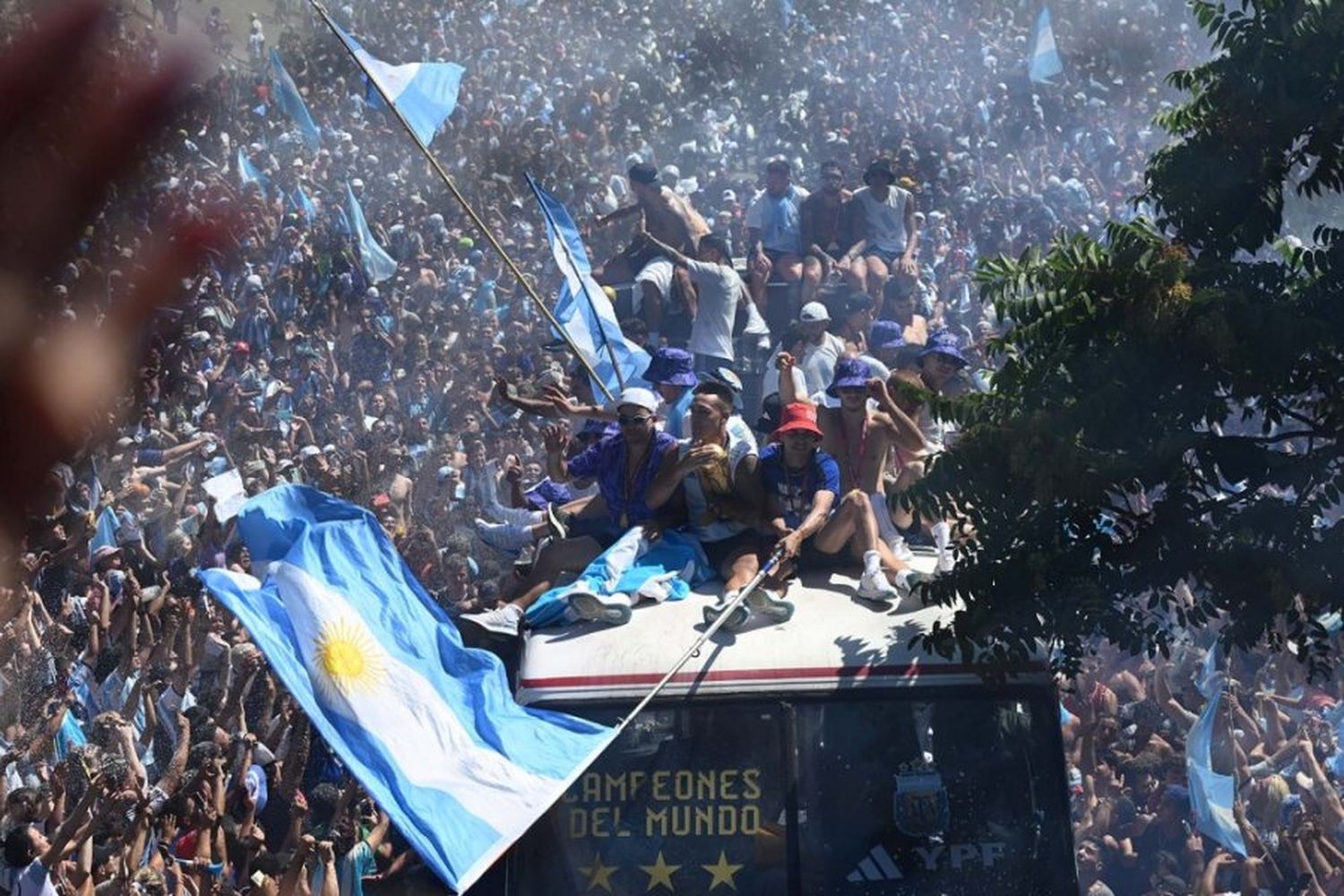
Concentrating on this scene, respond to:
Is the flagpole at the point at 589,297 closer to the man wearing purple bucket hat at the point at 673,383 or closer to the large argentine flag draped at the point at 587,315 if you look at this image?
the large argentine flag draped at the point at 587,315

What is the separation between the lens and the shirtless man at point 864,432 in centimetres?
820

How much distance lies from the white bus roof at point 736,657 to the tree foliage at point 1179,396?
7.8 inches

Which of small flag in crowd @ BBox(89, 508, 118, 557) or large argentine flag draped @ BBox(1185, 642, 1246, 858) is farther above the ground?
small flag in crowd @ BBox(89, 508, 118, 557)

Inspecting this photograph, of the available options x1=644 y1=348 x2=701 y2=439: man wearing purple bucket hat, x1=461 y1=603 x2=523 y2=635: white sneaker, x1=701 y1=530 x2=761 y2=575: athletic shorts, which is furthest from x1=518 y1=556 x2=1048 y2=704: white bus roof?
x1=644 y1=348 x2=701 y2=439: man wearing purple bucket hat

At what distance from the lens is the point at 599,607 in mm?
6961

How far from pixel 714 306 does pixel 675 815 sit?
23.1ft

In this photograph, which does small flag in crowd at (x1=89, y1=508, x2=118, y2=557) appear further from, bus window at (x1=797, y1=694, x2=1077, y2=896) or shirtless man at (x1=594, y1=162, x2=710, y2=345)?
bus window at (x1=797, y1=694, x2=1077, y2=896)

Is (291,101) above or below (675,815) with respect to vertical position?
above

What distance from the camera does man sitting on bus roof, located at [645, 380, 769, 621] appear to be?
7.77 metres

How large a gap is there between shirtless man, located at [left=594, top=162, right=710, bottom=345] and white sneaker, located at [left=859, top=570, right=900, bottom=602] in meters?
6.07

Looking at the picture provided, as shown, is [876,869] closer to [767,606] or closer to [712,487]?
[767,606]

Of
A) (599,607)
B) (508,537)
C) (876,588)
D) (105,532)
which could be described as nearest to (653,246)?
(105,532)

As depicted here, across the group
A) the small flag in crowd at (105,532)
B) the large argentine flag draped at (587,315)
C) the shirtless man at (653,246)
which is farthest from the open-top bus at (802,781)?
the shirtless man at (653,246)

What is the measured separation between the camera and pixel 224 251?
17.4 metres
